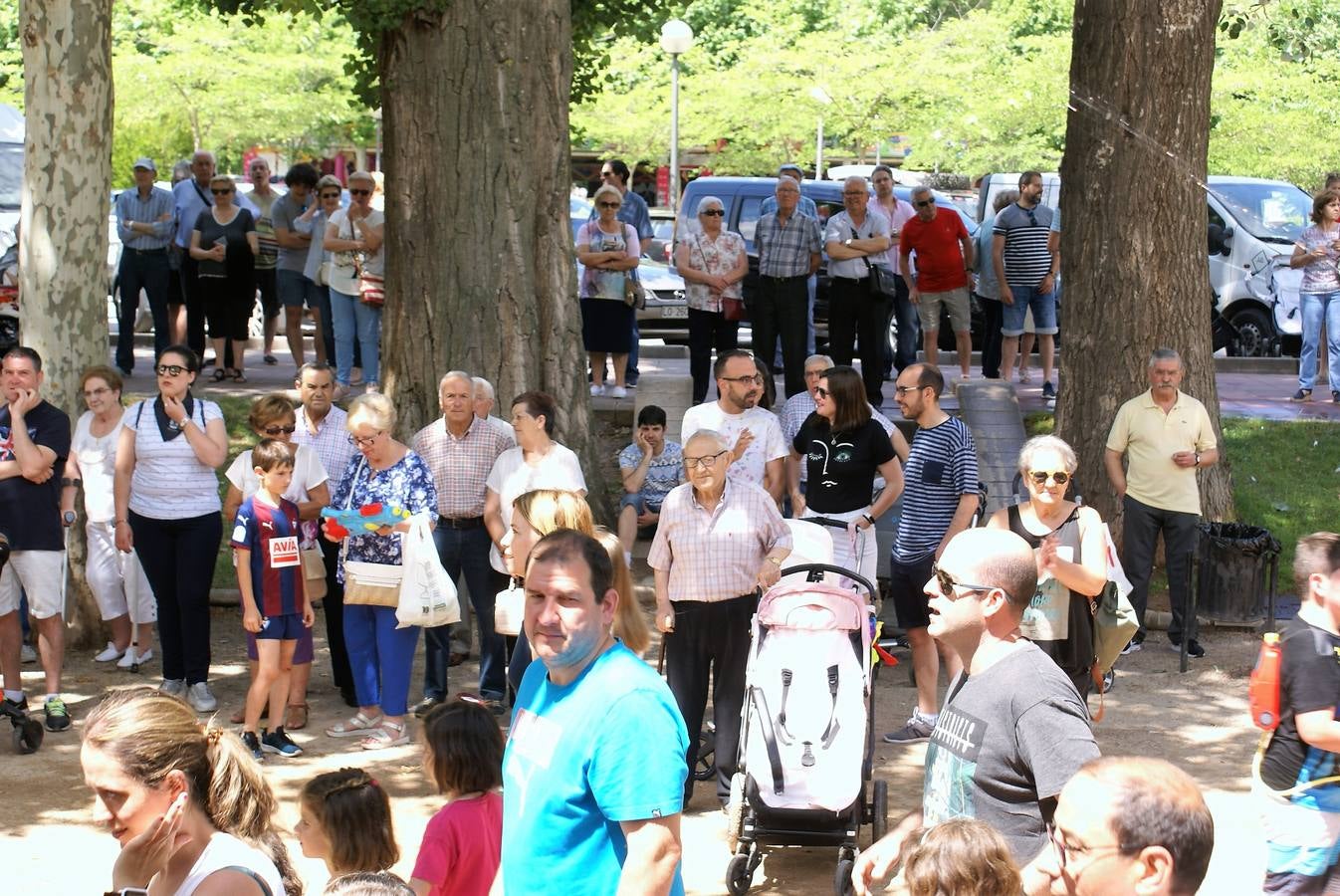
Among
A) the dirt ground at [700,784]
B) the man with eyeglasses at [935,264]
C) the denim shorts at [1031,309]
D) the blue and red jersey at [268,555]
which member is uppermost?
the man with eyeglasses at [935,264]

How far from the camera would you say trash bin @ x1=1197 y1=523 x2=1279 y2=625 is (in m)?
10.2

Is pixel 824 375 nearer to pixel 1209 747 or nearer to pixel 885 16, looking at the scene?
pixel 1209 747

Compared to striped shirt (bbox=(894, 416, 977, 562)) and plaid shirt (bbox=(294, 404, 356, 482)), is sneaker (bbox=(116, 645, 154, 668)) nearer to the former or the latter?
plaid shirt (bbox=(294, 404, 356, 482))

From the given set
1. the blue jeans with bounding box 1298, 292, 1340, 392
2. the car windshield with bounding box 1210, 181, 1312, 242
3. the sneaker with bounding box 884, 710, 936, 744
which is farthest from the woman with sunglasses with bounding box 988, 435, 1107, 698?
the car windshield with bounding box 1210, 181, 1312, 242

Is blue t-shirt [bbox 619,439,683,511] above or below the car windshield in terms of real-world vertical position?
below

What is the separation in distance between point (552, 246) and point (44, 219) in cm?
311

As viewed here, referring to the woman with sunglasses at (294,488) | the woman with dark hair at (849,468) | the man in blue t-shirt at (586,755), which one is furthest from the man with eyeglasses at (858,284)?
the man in blue t-shirt at (586,755)

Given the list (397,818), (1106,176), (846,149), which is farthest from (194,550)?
(846,149)

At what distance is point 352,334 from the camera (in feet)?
45.7

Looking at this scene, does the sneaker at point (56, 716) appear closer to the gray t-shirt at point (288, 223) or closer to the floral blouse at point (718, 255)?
the floral blouse at point (718, 255)

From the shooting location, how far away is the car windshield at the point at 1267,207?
18.4m

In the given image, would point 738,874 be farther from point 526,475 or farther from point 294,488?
point 294,488

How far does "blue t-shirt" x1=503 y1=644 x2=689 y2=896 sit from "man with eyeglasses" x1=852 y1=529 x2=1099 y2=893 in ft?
1.99

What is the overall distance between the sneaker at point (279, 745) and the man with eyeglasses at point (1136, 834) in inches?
222
